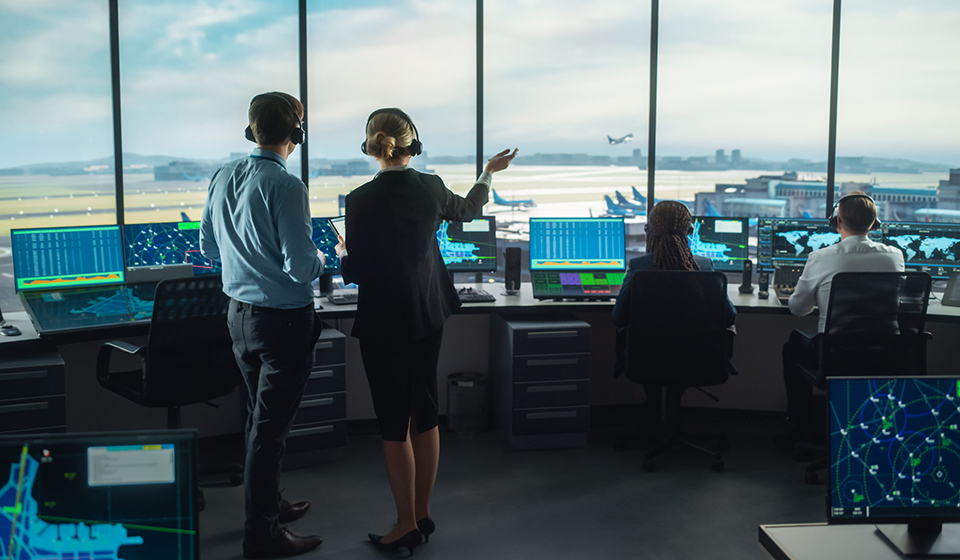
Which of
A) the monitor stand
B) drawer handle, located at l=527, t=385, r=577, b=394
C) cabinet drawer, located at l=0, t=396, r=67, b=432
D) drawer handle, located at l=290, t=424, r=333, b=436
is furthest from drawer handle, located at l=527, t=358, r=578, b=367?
the monitor stand

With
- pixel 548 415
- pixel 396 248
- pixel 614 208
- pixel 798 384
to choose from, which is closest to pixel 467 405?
pixel 548 415

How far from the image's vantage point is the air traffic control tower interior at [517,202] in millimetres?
3359

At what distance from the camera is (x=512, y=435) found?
398 cm

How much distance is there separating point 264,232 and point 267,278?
0.16 metres

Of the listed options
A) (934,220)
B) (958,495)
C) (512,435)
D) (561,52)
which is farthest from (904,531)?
(561,52)

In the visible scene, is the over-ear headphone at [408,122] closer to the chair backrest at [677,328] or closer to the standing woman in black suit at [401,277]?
the standing woman in black suit at [401,277]

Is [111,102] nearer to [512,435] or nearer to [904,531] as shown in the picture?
[512,435]

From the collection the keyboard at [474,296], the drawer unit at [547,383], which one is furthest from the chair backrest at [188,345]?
the drawer unit at [547,383]

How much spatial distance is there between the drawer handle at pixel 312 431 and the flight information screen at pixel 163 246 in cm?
91

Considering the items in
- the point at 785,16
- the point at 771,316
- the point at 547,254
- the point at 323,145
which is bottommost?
the point at 771,316

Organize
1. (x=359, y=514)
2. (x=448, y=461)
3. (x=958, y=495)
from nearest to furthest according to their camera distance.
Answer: (x=958, y=495), (x=359, y=514), (x=448, y=461)

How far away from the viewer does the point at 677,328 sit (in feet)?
11.6

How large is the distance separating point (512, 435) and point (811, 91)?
2923mm

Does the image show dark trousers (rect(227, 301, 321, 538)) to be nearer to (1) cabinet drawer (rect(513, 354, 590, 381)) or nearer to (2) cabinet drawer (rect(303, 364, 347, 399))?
(2) cabinet drawer (rect(303, 364, 347, 399))
